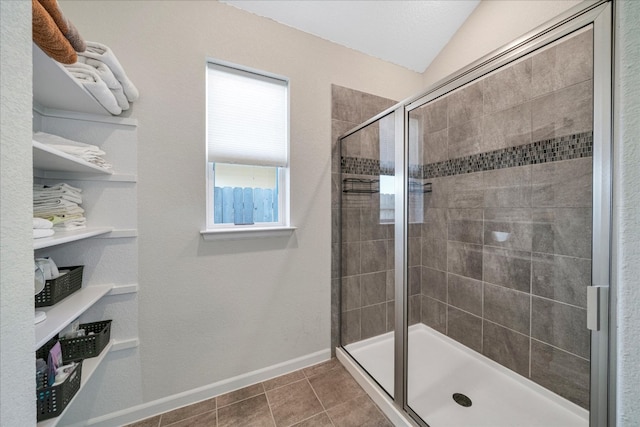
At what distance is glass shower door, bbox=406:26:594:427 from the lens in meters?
1.30

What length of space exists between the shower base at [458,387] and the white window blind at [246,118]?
153 centimetres

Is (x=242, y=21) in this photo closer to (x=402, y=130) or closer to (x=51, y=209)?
(x=402, y=130)

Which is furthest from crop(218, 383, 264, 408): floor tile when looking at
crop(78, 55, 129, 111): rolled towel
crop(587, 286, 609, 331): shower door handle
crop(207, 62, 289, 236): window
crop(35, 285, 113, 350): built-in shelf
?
crop(78, 55, 129, 111): rolled towel

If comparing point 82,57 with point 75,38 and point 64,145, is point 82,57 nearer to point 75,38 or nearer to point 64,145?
point 75,38

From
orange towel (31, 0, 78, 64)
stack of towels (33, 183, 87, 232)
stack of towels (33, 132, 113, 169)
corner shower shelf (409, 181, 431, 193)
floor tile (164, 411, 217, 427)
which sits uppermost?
orange towel (31, 0, 78, 64)

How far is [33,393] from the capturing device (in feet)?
1.76

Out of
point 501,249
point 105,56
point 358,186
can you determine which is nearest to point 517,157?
point 501,249

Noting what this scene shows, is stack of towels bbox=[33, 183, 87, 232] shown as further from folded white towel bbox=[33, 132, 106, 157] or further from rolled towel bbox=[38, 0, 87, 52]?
rolled towel bbox=[38, 0, 87, 52]

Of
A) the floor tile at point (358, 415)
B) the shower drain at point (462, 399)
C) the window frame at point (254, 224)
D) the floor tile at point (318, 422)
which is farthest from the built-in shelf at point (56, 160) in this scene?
the shower drain at point (462, 399)

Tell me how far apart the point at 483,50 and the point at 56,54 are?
8.26 feet

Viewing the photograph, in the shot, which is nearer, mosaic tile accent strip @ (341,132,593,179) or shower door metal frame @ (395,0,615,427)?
shower door metal frame @ (395,0,615,427)

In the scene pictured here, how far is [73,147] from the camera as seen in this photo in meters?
1.05

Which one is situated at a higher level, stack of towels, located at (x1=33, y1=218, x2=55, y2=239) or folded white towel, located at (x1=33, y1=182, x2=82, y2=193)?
folded white towel, located at (x1=33, y1=182, x2=82, y2=193)

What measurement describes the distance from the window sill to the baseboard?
3.05 feet
